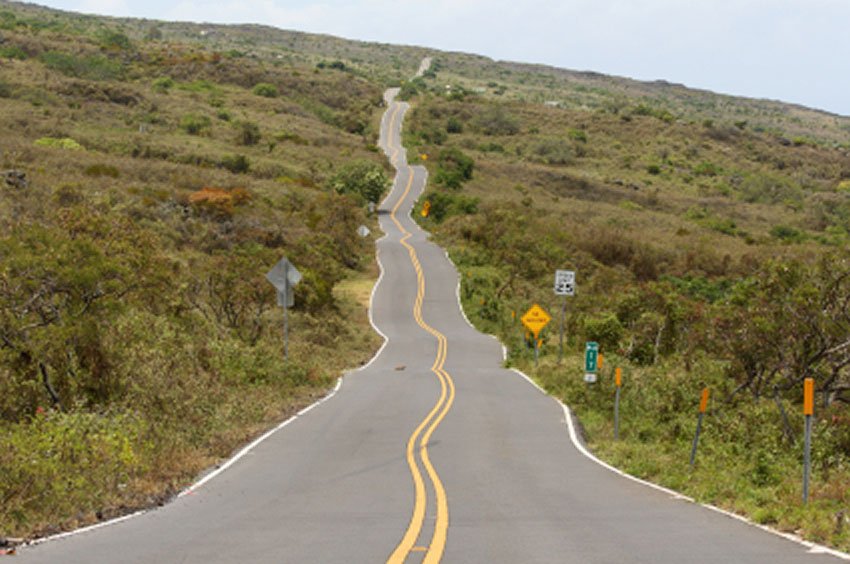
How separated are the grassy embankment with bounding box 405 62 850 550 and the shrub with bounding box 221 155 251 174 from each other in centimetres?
1782

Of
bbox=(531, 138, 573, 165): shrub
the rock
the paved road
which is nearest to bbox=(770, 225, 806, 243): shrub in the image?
bbox=(531, 138, 573, 165): shrub

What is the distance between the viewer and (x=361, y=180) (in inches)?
3329

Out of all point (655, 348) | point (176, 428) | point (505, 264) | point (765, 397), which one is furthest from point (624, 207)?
point (176, 428)

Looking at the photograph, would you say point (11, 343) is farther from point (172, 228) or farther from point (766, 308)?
point (172, 228)

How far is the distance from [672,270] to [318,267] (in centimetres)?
2786

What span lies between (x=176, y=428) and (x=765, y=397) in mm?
13174

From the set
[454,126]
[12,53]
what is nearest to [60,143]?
[12,53]

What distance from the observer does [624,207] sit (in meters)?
94.8

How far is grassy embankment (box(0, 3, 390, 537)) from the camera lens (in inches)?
440

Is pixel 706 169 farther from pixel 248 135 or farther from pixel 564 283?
pixel 564 283

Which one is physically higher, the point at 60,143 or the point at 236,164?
the point at 60,143

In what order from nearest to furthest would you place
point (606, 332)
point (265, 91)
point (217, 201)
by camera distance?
point (606, 332) < point (217, 201) < point (265, 91)

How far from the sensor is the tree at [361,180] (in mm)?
84106

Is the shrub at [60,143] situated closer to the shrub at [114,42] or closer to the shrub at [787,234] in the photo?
the shrub at [787,234]
